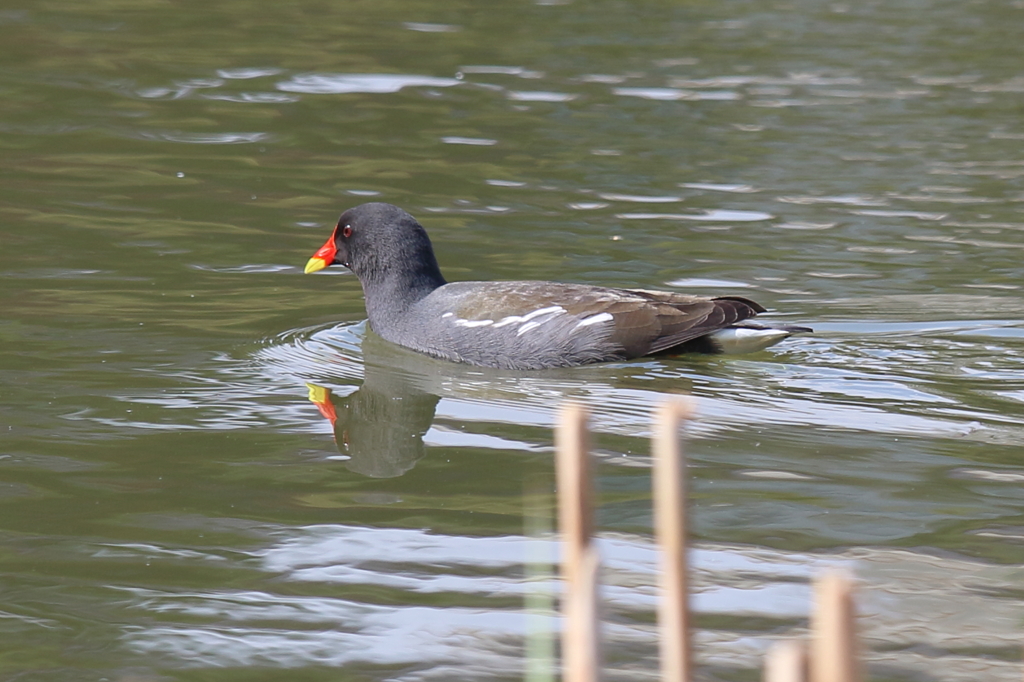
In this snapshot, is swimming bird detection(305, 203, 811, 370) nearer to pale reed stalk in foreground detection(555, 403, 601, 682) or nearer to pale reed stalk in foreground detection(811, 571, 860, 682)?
pale reed stalk in foreground detection(555, 403, 601, 682)

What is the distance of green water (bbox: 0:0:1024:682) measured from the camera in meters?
4.07

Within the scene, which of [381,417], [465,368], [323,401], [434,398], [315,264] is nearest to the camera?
[381,417]

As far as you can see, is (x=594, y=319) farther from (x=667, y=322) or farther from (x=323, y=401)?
(x=323, y=401)

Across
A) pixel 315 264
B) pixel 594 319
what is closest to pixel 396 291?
pixel 315 264

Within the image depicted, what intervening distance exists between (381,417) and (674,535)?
178 inches

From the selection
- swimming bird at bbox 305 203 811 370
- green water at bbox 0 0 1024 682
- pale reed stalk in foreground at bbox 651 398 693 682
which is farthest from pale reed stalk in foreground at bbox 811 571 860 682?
swimming bird at bbox 305 203 811 370

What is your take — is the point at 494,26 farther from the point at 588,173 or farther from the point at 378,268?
the point at 378,268

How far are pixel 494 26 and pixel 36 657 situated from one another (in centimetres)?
1379

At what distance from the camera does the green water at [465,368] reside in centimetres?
407

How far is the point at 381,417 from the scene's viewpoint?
6191 mm

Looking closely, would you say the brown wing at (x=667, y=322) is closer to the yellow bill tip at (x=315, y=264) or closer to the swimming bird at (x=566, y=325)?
the swimming bird at (x=566, y=325)

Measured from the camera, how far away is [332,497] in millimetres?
5047

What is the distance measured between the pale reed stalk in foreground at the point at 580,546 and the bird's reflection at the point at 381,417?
356 cm

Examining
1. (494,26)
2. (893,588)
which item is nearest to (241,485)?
(893,588)
